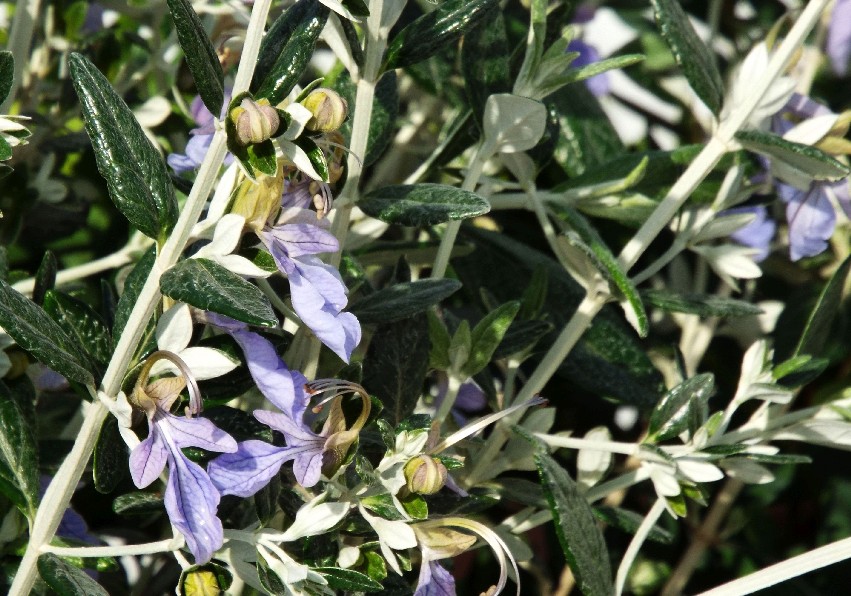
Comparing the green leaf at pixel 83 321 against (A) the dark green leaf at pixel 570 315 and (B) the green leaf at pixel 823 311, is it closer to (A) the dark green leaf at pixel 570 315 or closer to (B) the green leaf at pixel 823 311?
(A) the dark green leaf at pixel 570 315

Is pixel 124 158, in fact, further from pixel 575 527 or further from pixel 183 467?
pixel 575 527

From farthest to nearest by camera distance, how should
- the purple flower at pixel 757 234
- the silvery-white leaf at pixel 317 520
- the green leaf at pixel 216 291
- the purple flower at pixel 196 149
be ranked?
the purple flower at pixel 757 234 < the purple flower at pixel 196 149 < the silvery-white leaf at pixel 317 520 < the green leaf at pixel 216 291

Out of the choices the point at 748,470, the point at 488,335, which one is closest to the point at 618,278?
the point at 488,335

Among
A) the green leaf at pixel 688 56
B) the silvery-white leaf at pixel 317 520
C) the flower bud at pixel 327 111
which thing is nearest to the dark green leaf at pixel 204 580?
the silvery-white leaf at pixel 317 520

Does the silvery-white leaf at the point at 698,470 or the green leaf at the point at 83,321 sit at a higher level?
the green leaf at the point at 83,321

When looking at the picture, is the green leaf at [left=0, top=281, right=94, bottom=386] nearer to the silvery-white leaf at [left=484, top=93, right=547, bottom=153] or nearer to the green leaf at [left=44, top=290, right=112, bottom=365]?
the green leaf at [left=44, top=290, right=112, bottom=365]

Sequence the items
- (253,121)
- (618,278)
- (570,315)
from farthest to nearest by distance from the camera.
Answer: (570,315) < (618,278) < (253,121)
